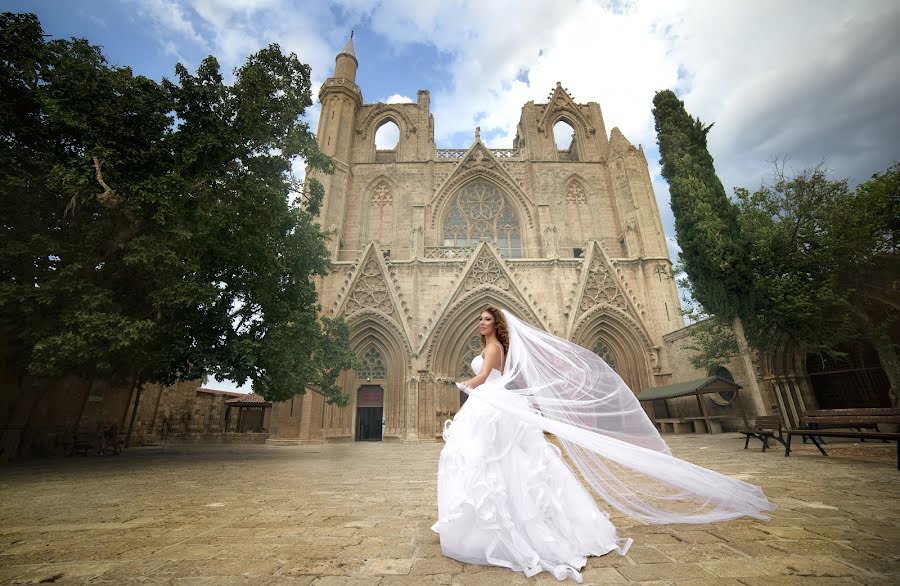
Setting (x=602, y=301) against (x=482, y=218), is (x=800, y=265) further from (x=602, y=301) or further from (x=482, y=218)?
(x=482, y=218)

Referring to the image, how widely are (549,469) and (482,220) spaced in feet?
71.2

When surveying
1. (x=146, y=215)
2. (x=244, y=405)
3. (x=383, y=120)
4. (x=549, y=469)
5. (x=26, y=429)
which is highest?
(x=383, y=120)

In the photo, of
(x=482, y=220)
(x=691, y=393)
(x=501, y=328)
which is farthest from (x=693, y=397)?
(x=501, y=328)

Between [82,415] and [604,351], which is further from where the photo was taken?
[604,351]

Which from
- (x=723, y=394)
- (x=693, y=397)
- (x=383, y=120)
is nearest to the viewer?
(x=723, y=394)

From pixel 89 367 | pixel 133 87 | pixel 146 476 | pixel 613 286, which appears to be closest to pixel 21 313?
pixel 89 367

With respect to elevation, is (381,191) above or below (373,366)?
above

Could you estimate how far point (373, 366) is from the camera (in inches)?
729

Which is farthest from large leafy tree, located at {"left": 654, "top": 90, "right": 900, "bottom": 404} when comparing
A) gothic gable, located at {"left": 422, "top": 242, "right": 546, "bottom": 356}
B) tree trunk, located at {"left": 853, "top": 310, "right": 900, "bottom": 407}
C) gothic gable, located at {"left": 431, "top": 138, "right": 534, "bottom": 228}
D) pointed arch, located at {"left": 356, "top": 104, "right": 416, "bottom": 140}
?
pointed arch, located at {"left": 356, "top": 104, "right": 416, "bottom": 140}

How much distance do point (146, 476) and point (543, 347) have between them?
25.7ft

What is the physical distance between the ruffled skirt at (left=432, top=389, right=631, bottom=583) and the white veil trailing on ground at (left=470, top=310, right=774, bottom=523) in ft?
0.76

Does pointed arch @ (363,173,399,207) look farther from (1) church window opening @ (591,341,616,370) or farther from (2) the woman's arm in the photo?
(2) the woman's arm

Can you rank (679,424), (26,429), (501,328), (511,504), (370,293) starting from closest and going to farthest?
(511,504) < (501,328) < (26,429) < (679,424) < (370,293)

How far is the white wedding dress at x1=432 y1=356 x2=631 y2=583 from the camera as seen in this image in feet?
8.33
